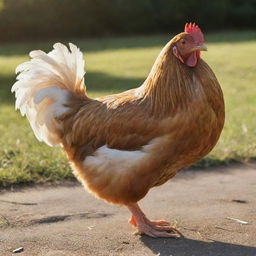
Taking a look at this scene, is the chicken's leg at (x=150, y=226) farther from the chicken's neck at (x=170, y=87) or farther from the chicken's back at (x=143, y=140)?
the chicken's neck at (x=170, y=87)

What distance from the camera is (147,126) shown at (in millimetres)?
4539

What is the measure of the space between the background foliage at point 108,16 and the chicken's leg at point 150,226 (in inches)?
814

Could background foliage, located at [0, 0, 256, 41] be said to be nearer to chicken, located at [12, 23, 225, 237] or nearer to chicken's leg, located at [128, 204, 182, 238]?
chicken, located at [12, 23, 225, 237]

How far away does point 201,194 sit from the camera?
19.4 feet

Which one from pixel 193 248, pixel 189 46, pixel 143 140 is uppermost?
pixel 189 46

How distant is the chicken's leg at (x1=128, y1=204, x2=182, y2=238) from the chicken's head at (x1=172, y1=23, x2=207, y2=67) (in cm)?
141

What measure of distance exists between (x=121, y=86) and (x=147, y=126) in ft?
27.7

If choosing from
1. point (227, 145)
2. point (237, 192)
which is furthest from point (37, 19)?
point (237, 192)

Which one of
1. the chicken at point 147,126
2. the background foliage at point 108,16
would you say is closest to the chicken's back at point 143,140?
the chicken at point 147,126

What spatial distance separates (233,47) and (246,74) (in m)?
5.83

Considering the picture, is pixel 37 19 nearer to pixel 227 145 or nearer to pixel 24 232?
pixel 227 145

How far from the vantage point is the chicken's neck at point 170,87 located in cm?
452

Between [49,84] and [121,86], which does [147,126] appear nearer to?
[49,84]

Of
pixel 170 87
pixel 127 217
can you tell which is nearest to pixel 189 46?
pixel 170 87
